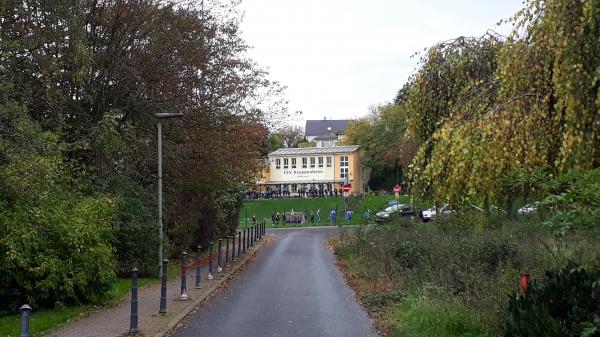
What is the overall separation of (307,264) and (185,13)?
31.6ft

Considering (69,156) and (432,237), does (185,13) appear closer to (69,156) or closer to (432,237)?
(69,156)

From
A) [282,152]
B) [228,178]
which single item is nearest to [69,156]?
[228,178]

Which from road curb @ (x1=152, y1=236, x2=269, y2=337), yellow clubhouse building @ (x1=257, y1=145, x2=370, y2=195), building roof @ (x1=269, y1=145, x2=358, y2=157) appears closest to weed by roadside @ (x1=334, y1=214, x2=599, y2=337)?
road curb @ (x1=152, y1=236, x2=269, y2=337)

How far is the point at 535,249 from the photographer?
13453mm

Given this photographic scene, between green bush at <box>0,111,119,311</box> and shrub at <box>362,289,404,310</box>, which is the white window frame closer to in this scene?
shrub at <box>362,289,404,310</box>

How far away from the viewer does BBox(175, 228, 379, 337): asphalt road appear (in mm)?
10602

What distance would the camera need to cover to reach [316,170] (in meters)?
92.6

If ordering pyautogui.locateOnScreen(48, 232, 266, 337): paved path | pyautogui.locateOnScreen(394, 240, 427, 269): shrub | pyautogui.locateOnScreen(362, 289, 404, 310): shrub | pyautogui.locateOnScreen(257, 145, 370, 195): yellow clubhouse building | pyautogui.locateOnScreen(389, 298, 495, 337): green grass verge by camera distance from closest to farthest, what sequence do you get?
pyautogui.locateOnScreen(389, 298, 495, 337): green grass verge, pyautogui.locateOnScreen(48, 232, 266, 337): paved path, pyautogui.locateOnScreen(362, 289, 404, 310): shrub, pyautogui.locateOnScreen(394, 240, 427, 269): shrub, pyautogui.locateOnScreen(257, 145, 370, 195): yellow clubhouse building

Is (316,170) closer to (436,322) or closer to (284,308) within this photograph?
(284,308)

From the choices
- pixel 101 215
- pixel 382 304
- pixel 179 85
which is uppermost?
pixel 179 85

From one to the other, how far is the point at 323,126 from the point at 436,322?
415ft

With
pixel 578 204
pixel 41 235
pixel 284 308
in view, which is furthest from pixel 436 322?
pixel 41 235

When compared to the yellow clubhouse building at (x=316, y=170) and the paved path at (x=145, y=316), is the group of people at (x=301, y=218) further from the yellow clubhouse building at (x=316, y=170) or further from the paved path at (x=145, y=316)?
the paved path at (x=145, y=316)

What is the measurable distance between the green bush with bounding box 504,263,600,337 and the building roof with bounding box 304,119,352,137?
125 meters
